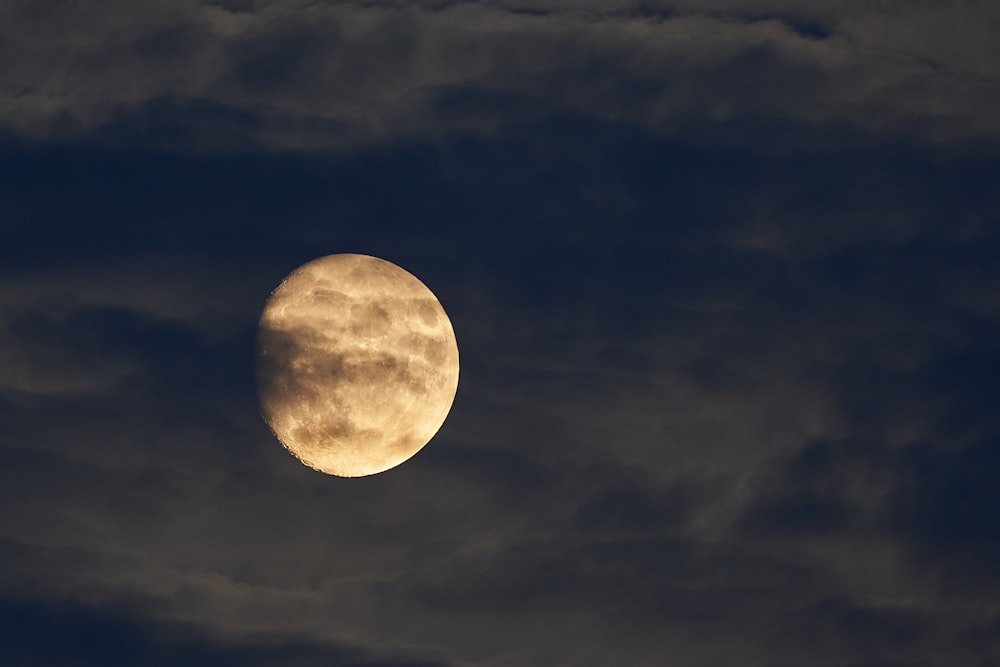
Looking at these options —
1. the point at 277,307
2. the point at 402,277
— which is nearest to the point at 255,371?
the point at 277,307

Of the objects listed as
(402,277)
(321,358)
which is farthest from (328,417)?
(402,277)

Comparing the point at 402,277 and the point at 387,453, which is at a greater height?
the point at 402,277

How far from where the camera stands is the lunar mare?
4738 centimetres

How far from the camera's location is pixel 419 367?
158 feet

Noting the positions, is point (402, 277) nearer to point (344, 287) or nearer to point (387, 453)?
point (344, 287)

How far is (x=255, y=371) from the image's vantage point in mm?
49188

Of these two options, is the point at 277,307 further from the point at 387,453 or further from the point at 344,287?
the point at 387,453

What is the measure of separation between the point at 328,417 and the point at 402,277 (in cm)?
474

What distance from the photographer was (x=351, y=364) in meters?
47.2

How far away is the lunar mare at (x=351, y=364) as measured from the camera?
4738cm

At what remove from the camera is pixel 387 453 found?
48781mm

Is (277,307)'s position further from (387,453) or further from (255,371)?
(387,453)

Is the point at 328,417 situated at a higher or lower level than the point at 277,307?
lower

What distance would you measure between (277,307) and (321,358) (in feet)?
7.76
